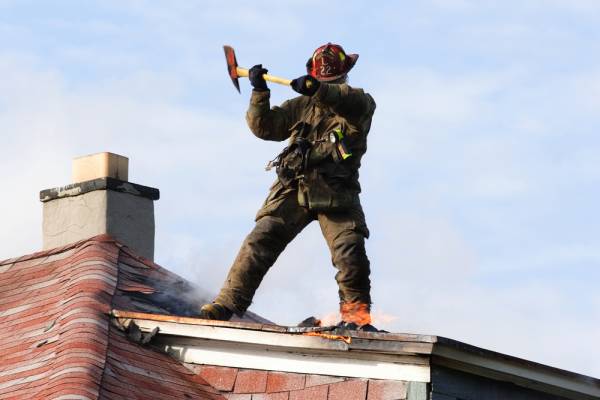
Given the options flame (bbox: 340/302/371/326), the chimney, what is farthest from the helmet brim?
the chimney

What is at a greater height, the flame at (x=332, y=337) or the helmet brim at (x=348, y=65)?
the helmet brim at (x=348, y=65)

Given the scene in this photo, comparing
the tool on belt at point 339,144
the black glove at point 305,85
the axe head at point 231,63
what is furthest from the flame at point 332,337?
the axe head at point 231,63

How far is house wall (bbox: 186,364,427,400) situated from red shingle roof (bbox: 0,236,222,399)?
0.12m

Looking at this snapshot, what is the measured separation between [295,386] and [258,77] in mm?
2430

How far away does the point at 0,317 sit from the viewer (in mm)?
13078

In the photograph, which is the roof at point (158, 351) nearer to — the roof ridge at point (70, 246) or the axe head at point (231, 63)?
the roof ridge at point (70, 246)

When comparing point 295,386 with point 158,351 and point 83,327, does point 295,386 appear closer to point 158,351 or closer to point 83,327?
point 158,351

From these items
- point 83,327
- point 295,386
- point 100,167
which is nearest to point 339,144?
point 295,386

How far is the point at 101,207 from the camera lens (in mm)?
14797

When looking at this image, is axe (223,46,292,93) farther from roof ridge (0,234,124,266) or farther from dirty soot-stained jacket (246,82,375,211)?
roof ridge (0,234,124,266)

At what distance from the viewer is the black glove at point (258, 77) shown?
470 inches

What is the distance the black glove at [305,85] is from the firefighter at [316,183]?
28cm

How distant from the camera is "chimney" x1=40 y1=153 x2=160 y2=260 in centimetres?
1478

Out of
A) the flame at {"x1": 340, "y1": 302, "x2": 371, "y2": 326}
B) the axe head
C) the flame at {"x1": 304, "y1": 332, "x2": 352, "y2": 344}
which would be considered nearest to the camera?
the flame at {"x1": 304, "y1": 332, "x2": 352, "y2": 344}
